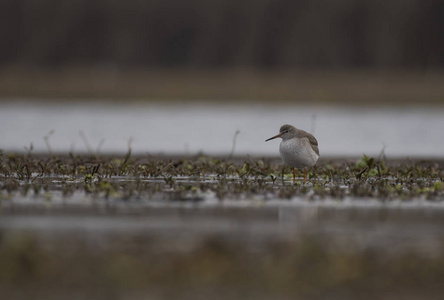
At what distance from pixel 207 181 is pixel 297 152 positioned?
1425 millimetres

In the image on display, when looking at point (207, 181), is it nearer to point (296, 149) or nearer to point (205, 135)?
point (296, 149)

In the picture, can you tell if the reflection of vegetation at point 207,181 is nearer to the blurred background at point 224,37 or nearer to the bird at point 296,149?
the bird at point 296,149

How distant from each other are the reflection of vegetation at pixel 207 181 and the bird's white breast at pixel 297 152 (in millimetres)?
334

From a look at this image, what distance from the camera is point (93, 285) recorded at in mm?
6930

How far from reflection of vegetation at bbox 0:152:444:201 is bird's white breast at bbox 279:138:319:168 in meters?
0.33

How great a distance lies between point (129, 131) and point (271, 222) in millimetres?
21403

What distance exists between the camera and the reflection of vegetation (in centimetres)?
1185

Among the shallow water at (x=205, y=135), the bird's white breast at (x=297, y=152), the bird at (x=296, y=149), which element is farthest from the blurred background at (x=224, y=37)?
the bird's white breast at (x=297, y=152)

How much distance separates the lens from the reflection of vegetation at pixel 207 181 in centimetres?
1185

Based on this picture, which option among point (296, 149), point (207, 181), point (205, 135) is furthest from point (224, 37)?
point (296, 149)

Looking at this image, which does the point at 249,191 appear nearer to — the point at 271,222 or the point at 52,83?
the point at 271,222

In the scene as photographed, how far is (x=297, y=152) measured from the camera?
43.6 feet

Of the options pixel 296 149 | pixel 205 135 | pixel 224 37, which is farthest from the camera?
pixel 224 37

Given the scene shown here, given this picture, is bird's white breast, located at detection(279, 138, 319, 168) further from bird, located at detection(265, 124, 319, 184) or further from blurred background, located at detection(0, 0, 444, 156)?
blurred background, located at detection(0, 0, 444, 156)
